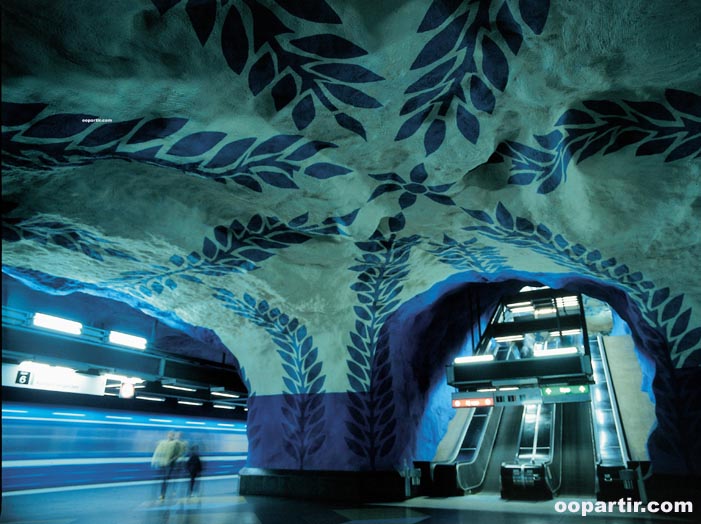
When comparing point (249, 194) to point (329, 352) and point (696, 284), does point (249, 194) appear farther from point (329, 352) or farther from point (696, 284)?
point (696, 284)

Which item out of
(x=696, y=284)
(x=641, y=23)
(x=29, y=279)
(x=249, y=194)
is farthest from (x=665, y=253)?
(x=29, y=279)

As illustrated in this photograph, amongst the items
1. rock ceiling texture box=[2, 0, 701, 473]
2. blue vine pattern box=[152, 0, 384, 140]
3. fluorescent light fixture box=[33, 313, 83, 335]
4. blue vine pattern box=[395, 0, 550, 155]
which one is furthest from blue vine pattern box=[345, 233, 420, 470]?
fluorescent light fixture box=[33, 313, 83, 335]

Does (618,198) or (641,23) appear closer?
(641,23)

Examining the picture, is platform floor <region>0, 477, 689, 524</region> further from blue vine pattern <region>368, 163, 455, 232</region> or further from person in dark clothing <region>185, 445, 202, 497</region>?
blue vine pattern <region>368, 163, 455, 232</region>

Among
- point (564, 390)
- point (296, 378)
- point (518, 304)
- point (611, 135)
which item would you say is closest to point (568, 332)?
point (518, 304)

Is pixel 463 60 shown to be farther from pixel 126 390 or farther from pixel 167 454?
pixel 126 390

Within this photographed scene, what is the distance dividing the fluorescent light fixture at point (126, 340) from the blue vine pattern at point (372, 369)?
5.11 m

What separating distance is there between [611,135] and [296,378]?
22.3 feet

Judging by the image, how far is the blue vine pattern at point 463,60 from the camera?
3600 mm

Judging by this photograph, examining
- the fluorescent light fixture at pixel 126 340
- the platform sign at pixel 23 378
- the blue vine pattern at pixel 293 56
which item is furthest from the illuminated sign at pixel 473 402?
the platform sign at pixel 23 378

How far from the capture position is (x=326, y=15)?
11.8ft

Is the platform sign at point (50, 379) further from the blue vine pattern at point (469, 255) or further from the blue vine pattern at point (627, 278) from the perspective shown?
the blue vine pattern at point (627, 278)

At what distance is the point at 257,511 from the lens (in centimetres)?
715

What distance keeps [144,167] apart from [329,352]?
5002 mm
